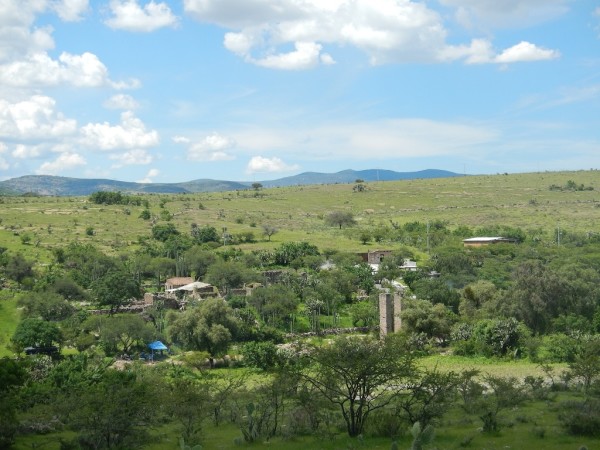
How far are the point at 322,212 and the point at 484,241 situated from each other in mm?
48533

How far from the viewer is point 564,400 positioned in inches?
1169

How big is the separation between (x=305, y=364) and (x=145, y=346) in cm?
2530

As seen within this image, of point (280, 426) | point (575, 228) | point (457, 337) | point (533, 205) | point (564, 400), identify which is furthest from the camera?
point (533, 205)

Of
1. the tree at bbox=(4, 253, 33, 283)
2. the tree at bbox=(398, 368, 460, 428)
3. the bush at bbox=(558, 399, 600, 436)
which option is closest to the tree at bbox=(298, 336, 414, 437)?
the tree at bbox=(398, 368, 460, 428)

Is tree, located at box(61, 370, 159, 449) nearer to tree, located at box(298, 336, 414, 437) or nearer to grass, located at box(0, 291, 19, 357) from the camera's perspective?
tree, located at box(298, 336, 414, 437)

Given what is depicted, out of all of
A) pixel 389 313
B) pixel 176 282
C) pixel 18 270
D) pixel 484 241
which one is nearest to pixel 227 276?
pixel 176 282

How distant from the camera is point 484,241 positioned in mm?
90562

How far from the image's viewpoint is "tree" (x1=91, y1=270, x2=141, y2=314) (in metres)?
58.5

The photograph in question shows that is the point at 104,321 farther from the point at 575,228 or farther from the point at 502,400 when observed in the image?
the point at 575,228

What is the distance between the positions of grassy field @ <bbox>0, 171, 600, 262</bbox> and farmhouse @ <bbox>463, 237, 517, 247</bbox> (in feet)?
33.7

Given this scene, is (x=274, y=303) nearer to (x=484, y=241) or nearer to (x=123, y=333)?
(x=123, y=333)

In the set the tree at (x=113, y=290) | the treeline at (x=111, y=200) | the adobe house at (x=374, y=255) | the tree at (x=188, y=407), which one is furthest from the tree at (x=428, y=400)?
the treeline at (x=111, y=200)

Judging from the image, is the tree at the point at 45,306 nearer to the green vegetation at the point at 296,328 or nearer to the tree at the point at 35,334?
the green vegetation at the point at 296,328

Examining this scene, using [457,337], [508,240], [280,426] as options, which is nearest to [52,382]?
[280,426]
